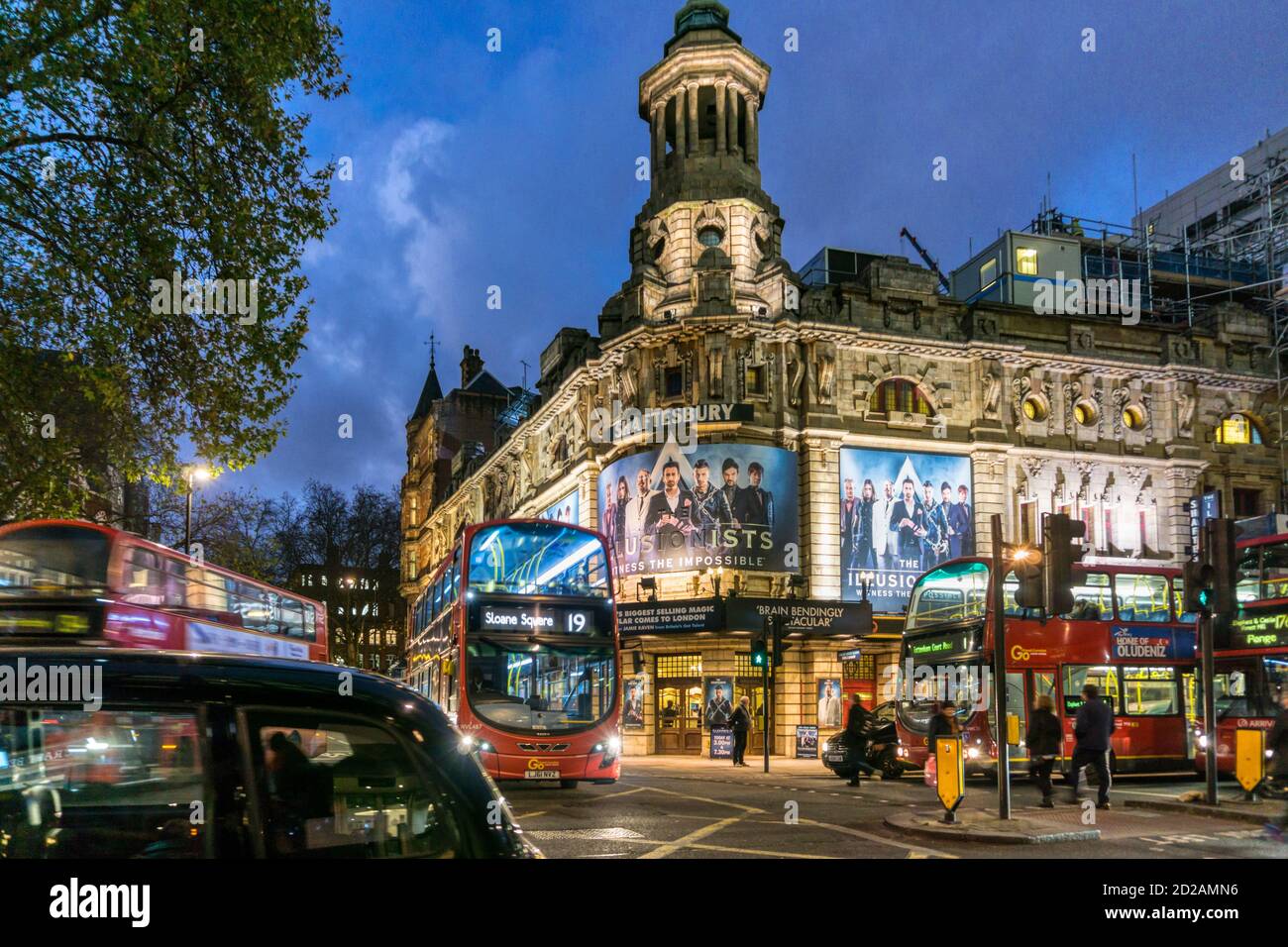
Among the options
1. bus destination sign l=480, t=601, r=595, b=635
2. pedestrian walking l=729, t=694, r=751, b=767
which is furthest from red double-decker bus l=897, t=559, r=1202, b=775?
bus destination sign l=480, t=601, r=595, b=635

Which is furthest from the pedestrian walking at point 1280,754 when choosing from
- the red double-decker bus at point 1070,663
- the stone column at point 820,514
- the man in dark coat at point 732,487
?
the man in dark coat at point 732,487

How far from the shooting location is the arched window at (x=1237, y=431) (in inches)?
1559

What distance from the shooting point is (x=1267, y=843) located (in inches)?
429

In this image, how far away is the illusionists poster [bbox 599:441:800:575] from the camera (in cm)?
3372

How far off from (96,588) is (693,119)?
30535mm

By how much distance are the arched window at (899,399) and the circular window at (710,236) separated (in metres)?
7.79

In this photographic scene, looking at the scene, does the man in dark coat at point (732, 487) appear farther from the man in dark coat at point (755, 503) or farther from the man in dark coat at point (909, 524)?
the man in dark coat at point (909, 524)

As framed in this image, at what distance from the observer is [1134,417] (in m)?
39.0

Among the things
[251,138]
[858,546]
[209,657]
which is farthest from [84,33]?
[858,546]

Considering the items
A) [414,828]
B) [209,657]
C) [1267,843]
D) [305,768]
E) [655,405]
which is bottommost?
[1267,843]

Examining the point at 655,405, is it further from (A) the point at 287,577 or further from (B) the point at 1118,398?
(A) the point at 287,577

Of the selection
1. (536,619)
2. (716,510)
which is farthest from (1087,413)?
(536,619)

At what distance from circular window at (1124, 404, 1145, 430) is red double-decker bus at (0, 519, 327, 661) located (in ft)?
110
